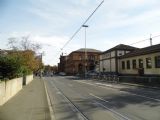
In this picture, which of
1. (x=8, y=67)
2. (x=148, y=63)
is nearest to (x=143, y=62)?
(x=148, y=63)

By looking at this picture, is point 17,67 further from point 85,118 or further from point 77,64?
point 77,64

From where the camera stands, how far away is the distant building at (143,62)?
4488cm

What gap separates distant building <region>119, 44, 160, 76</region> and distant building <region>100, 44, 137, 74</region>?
3.72 metres

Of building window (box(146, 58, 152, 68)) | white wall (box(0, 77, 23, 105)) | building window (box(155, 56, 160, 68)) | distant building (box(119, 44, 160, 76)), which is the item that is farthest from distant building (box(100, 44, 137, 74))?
white wall (box(0, 77, 23, 105))

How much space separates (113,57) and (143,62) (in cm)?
2040

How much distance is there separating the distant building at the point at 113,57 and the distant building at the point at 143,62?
3.72m

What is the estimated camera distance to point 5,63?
24219 mm

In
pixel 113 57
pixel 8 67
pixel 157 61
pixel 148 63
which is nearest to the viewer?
pixel 8 67

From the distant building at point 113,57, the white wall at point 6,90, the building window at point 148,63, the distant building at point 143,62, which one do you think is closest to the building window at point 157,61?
the distant building at point 143,62

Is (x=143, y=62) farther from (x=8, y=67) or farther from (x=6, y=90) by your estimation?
(x=6, y=90)

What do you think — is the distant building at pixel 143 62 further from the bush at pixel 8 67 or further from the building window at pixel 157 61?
the bush at pixel 8 67

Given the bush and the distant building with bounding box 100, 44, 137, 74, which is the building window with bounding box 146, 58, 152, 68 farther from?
the bush

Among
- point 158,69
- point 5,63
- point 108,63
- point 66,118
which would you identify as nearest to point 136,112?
point 66,118

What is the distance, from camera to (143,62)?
165 feet
